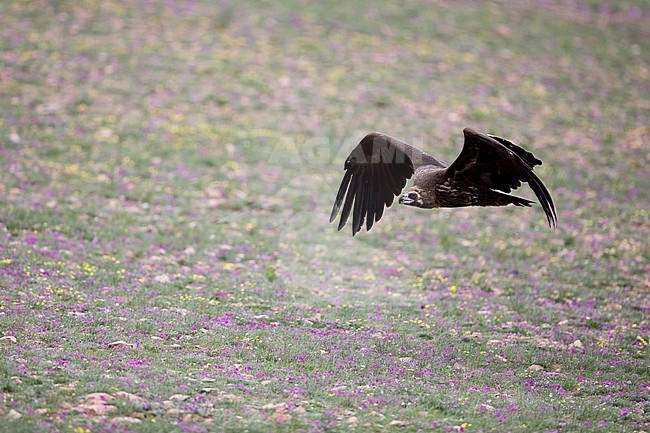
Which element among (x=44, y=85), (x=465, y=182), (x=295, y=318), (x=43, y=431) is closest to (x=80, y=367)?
(x=43, y=431)

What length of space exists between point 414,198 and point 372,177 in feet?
5.66

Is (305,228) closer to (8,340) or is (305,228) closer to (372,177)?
(372,177)

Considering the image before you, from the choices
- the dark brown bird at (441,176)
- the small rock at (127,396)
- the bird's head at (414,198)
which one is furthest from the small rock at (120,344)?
the bird's head at (414,198)

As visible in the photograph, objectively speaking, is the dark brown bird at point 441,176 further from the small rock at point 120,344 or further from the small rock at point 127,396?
the small rock at point 127,396

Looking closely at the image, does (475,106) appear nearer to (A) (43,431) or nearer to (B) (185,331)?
(B) (185,331)

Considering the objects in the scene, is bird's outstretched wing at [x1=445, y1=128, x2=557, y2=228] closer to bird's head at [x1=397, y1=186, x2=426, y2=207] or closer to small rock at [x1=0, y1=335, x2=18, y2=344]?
bird's head at [x1=397, y1=186, x2=426, y2=207]

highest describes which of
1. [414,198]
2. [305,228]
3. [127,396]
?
[414,198]

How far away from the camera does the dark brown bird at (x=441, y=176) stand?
855 cm

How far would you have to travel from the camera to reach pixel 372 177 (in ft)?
35.5

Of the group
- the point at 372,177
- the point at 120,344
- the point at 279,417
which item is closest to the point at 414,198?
the point at 372,177

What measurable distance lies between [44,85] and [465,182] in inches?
548

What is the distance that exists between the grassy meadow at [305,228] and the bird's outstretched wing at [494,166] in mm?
2144

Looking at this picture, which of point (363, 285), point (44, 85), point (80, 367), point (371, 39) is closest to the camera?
point (80, 367)

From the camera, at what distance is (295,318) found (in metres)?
10.0
